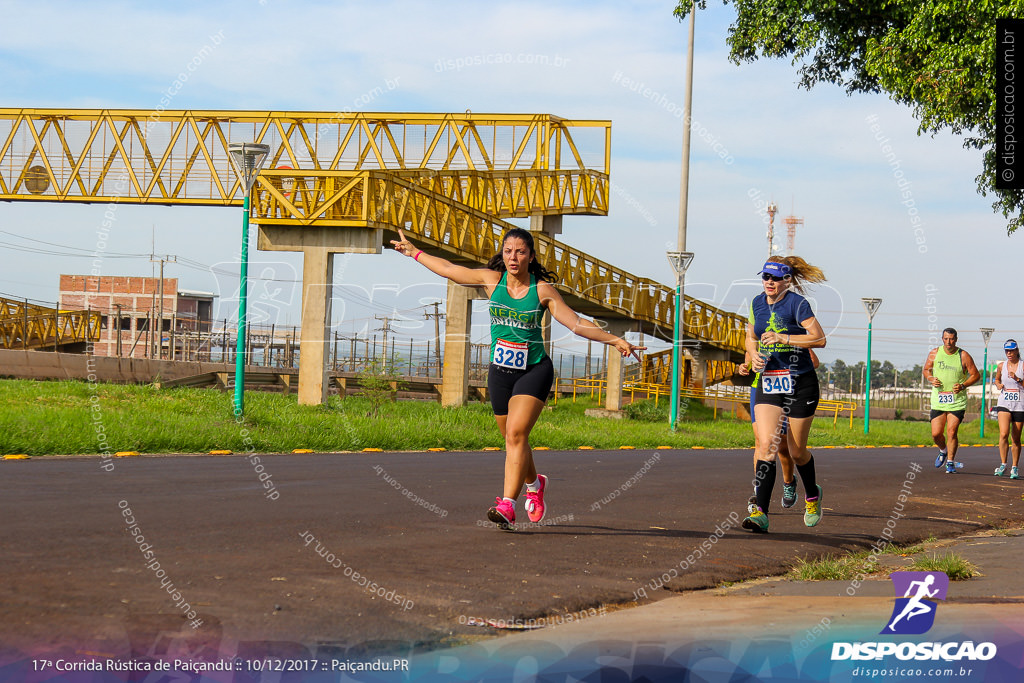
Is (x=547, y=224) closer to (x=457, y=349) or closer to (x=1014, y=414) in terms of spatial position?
(x=457, y=349)

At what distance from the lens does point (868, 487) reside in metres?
13.5

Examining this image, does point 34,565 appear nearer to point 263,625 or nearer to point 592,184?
point 263,625

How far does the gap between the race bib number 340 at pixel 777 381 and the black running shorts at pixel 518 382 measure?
171 centimetres

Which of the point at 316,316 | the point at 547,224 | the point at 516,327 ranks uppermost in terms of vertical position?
the point at 547,224

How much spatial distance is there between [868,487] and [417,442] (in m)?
7.29

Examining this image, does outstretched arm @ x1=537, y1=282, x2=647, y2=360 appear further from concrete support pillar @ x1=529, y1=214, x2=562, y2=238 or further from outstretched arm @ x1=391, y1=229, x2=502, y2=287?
concrete support pillar @ x1=529, y1=214, x2=562, y2=238

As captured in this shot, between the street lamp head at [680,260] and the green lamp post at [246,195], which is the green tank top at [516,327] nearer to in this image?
the green lamp post at [246,195]

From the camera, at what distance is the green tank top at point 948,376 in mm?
15438

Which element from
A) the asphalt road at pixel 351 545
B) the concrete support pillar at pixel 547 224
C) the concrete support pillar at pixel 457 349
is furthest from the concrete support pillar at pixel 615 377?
the asphalt road at pixel 351 545

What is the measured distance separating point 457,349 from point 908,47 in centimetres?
1673

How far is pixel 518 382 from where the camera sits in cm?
813

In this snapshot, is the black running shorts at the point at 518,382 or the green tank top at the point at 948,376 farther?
the green tank top at the point at 948,376

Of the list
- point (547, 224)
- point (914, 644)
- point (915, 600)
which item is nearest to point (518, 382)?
point (915, 600)

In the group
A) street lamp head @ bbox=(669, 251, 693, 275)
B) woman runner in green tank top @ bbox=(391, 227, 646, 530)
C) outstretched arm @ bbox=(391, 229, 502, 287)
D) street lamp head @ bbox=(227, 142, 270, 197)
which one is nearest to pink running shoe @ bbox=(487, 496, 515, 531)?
woman runner in green tank top @ bbox=(391, 227, 646, 530)
